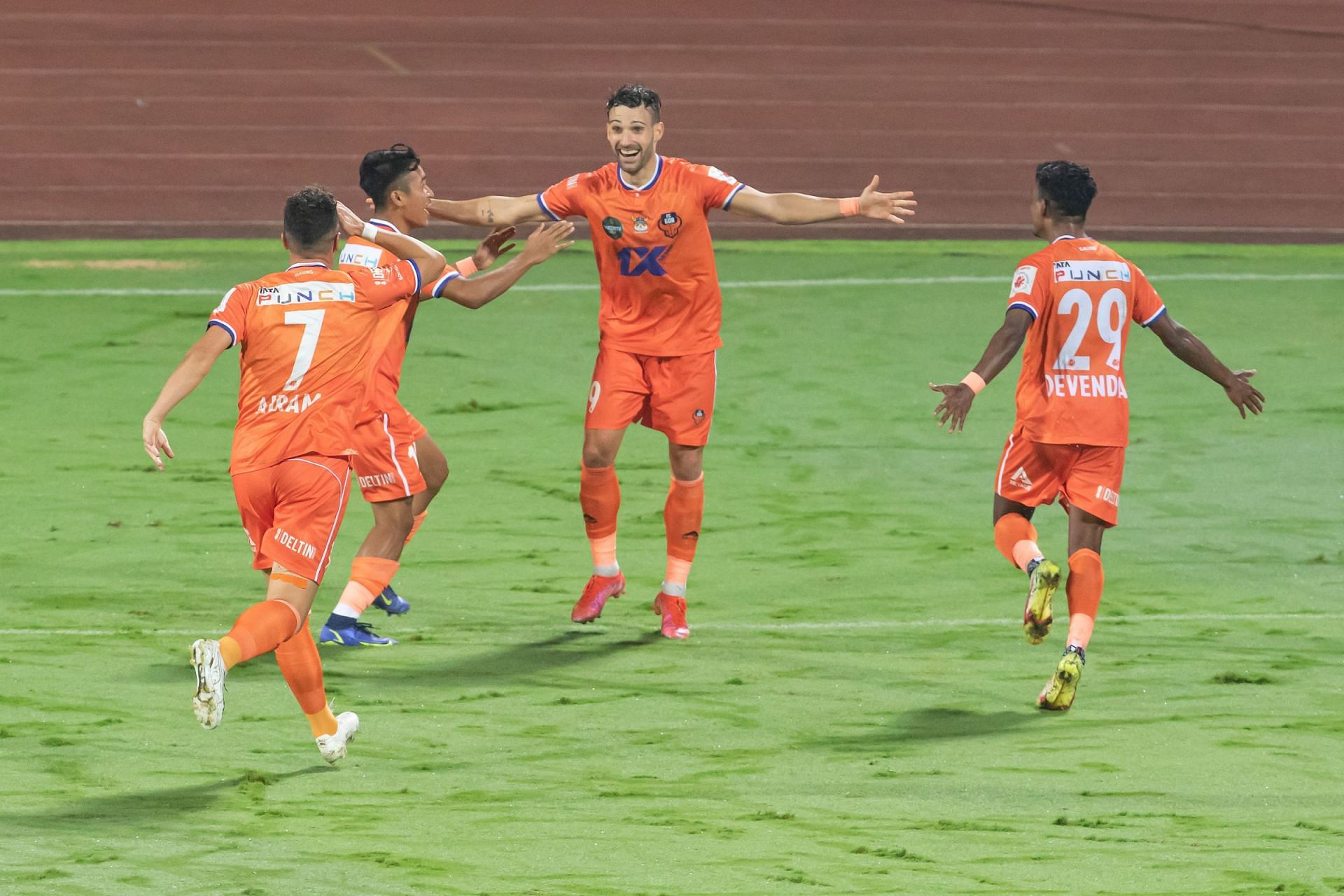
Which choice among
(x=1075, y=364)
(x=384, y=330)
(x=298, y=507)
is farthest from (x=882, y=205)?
(x=298, y=507)

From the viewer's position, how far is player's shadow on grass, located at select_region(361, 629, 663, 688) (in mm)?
7547

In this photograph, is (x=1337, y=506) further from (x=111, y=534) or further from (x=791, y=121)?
(x=791, y=121)

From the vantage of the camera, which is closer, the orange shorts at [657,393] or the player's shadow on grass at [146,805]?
the player's shadow on grass at [146,805]

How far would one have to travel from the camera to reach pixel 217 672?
5676 millimetres

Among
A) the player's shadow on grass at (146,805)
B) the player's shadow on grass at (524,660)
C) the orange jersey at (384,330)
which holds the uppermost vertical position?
the orange jersey at (384,330)

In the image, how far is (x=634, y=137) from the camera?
800 cm

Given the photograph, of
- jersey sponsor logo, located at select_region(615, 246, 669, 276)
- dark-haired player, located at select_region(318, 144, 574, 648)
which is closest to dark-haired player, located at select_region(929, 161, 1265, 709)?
jersey sponsor logo, located at select_region(615, 246, 669, 276)

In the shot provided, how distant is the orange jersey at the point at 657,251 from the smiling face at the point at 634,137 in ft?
0.20

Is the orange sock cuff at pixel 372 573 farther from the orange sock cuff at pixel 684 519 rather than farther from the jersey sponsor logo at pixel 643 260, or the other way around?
the jersey sponsor logo at pixel 643 260

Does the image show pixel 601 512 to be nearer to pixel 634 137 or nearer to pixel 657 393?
pixel 657 393

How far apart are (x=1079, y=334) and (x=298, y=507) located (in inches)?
117

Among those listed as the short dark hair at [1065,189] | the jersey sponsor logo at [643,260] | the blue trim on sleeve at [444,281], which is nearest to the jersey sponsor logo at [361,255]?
the blue trim on sleeve at [444,281]

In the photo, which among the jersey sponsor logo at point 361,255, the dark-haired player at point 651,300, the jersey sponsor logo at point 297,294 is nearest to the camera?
the jersey sponsor logo at point 297,294

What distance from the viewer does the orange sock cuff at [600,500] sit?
835 centimetres
